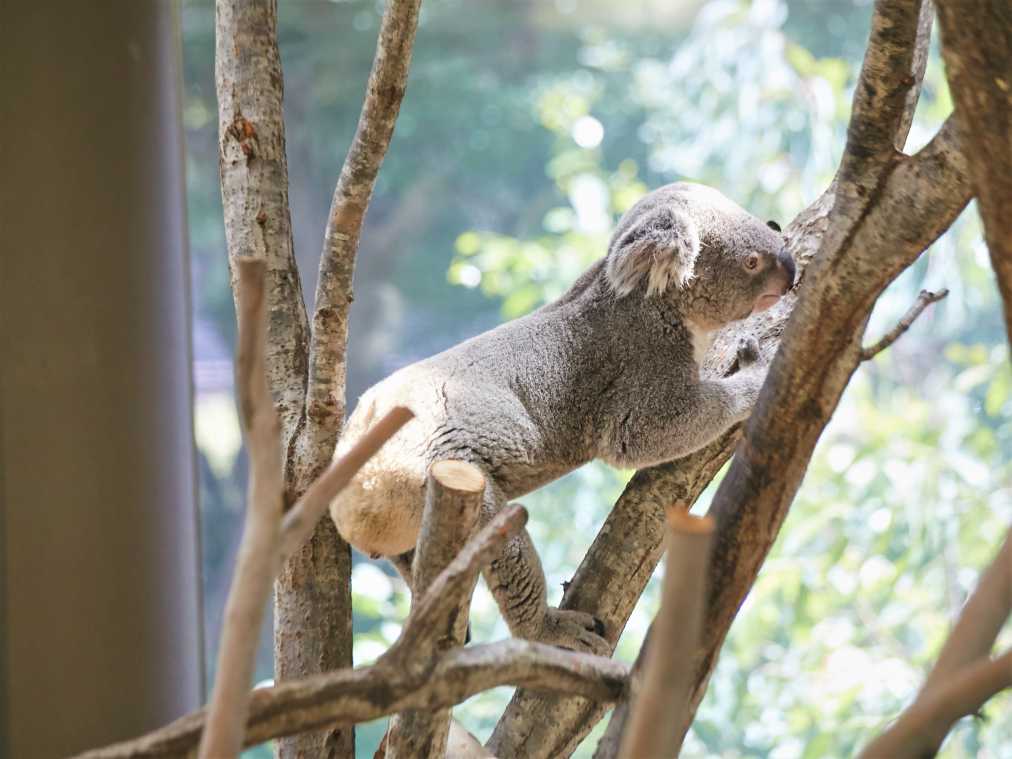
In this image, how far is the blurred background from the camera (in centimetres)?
353

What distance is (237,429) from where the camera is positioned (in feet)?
13.3

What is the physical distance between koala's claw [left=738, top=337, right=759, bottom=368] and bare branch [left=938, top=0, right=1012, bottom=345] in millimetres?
1188

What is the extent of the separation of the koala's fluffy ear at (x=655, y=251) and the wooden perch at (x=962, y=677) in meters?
1.13

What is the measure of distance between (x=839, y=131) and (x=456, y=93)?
61.7 inches

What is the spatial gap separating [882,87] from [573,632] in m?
0.93

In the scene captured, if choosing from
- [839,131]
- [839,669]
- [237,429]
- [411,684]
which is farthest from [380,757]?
[839,131]

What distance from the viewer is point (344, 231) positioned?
1.61 metres

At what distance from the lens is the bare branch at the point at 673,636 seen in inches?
29.0

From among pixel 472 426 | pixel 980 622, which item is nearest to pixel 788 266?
pixel 472 426

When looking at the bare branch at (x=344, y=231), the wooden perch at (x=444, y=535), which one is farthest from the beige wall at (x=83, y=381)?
the wooden perch at (x=444, y=535)

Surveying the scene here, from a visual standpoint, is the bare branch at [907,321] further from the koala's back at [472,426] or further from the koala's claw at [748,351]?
the koala's back at [472,426]

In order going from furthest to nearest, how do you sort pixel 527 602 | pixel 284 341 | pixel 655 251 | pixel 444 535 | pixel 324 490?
pixel 655 251, pixel 284 341, pixel 527 602, pixel 444 535, pixel 324 490

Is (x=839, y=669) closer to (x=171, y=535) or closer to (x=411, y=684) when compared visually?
(x=171, y=535)

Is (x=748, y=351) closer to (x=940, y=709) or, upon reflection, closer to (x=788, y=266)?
(x=788, y=266)
